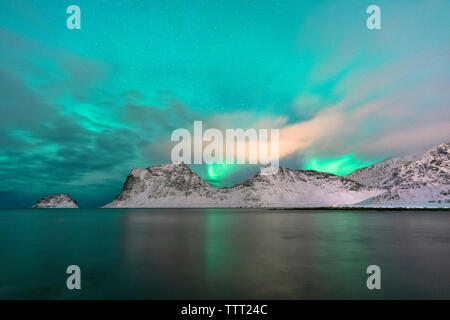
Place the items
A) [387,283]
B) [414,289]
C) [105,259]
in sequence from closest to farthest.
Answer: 1. [414,289]
2. [387,283]
3. [105,259]

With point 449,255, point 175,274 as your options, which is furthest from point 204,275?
point 449,255

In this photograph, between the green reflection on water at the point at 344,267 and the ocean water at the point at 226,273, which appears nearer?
the ocean water at the point at 226,273

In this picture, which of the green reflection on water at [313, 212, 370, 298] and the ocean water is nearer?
the ocean water

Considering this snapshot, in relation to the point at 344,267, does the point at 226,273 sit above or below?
above

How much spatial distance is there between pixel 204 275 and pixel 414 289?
1604 centimetres

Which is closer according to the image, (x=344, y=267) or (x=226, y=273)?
(x=226, y=273)
